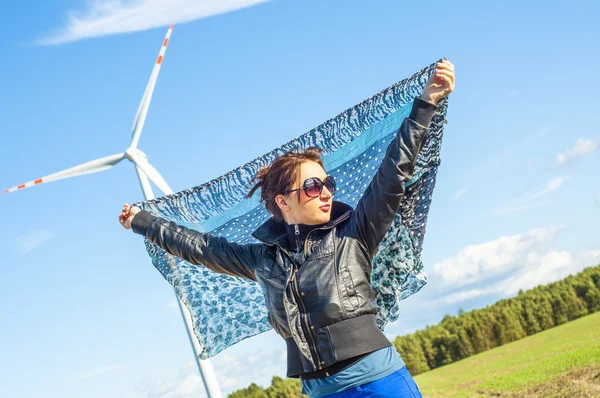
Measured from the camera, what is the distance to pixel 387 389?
2863mm

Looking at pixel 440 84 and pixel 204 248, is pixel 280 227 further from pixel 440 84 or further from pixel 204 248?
pixel 440 84

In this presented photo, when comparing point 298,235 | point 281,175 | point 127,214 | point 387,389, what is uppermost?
point 127,214

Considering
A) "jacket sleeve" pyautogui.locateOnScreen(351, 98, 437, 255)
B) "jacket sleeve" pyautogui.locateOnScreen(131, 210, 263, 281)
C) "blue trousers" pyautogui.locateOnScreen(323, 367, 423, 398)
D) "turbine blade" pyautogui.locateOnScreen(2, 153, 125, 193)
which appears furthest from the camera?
"turbine blade" pyautogui.locateOnScreen(2, 153, 125, 193)

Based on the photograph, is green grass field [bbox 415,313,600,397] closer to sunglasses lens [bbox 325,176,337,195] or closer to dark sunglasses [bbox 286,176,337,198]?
sunglasses lens [bbox 325,176,337,195]

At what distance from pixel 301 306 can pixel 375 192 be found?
614 millimetres

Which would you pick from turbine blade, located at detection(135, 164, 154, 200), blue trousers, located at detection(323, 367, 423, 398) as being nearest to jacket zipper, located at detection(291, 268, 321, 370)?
blue trousers, located at detection(323, 367, 423, 398)

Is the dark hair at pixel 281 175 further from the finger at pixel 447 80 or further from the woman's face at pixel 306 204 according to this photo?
the finger at pixel 447 80

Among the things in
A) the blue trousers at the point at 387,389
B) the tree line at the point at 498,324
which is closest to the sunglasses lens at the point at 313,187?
the blue trousers at the point at 387,389

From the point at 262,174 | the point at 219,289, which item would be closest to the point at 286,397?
the point at 219,289

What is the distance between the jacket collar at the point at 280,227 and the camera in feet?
10.8

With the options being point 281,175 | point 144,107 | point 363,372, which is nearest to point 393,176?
point 281,175

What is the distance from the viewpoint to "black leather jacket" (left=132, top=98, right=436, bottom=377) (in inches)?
118

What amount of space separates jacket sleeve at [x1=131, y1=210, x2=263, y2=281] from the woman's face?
28cm

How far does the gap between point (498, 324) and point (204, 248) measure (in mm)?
20948
